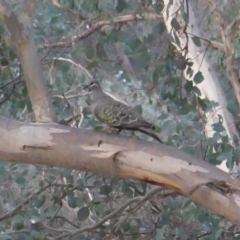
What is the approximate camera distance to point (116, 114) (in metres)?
2.23

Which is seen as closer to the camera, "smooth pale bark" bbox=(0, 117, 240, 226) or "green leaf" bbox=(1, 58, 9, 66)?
"smooth pale bark" bbox=(0, 117, 240, 226)

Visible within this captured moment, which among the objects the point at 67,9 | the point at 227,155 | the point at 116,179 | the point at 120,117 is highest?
the point at 67,9

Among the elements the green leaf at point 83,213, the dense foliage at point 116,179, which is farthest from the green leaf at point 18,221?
the green leaf at point 83,213

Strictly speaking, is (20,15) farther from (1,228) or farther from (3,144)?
(1,228)

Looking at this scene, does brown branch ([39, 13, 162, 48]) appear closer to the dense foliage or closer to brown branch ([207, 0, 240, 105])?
the dense foliage

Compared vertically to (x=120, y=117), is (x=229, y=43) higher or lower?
higher

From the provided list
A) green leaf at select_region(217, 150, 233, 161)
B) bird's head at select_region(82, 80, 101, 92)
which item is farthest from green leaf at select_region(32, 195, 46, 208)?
green leaf at select_region(217, 150, 233, 161)

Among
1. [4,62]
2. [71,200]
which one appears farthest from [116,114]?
[4,62]

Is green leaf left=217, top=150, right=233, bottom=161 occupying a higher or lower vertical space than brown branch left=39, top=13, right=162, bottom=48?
lower

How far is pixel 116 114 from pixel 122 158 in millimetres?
369

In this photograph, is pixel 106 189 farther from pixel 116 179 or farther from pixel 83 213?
pixel 116 179

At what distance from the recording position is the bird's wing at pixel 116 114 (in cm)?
217

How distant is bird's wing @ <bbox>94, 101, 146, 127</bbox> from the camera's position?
85.2 inches

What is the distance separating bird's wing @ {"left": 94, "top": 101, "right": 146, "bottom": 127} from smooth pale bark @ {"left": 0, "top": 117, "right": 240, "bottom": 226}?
25 centimetres
